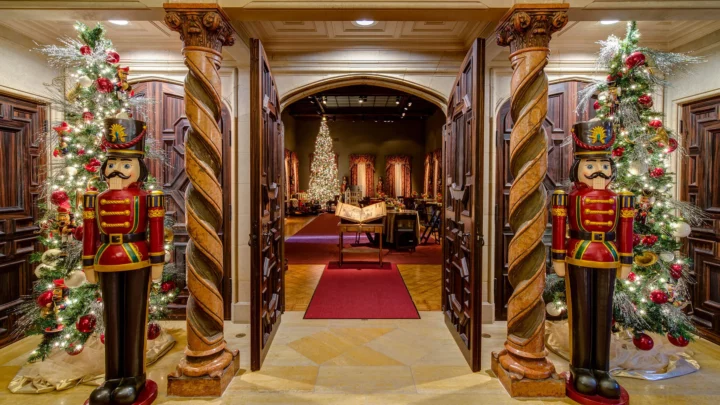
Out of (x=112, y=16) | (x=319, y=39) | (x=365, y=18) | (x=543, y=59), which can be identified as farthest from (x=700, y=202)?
(x=112, y=16)

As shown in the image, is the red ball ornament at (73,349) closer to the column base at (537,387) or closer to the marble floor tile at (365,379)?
the marble floor tile at (365,379)

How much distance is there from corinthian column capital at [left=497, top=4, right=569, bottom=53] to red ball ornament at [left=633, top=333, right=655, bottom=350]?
2420 millimetres

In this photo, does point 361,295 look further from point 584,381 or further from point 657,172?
point 657,172

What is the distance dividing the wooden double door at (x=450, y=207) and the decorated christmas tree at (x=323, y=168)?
8476 millimetres

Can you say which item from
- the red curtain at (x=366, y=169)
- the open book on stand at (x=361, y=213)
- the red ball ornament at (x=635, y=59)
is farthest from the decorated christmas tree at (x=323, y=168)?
the red ball ornament at (x=635, y=59)

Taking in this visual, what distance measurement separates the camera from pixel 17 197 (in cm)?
327

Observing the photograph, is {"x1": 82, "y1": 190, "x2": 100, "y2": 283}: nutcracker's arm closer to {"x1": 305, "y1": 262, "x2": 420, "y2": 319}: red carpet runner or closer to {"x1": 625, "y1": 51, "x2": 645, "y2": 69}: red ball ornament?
{"x1": 305, "y1": 262, "x2": 420, "y2": 319}: red carpet runner

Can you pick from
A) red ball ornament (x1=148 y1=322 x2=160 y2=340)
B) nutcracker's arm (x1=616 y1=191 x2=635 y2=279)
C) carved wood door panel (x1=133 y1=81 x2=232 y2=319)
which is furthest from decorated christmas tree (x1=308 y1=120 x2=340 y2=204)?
nutcracker's arm (x1=616 y1=191 x2=635 y2=279)

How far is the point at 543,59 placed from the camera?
2.30 metres

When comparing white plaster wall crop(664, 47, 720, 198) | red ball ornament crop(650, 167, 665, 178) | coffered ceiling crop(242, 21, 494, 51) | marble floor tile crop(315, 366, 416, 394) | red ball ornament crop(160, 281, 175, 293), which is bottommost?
marble floor tile crop(315, 366, 416, 394)

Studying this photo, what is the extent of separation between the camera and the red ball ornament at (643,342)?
268 cm

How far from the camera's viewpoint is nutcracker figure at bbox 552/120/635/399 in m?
2.15

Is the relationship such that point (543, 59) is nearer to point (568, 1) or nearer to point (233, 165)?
point (568, 1)

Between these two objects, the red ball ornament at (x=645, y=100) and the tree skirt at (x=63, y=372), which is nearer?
the tree skirt at (x=63, y=372)
